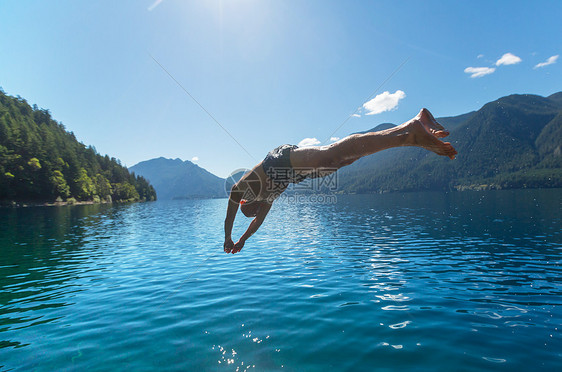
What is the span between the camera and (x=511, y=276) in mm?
14164

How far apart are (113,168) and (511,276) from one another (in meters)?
178

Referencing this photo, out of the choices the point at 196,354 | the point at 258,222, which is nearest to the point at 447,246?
the point at 258,222

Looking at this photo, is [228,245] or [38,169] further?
[38,169]

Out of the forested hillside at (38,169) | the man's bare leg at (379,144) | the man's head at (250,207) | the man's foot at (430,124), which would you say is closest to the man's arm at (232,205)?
the man's head at (250,207)

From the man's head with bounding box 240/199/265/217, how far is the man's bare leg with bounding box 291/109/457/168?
2065mm

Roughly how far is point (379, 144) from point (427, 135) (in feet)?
2.46

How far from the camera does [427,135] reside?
4508 millimetres

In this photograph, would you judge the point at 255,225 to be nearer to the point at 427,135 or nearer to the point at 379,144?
the point at 379,144

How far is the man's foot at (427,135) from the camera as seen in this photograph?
4516 mm

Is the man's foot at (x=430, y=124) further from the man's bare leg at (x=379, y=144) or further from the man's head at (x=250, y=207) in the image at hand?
the man's head at (x=250, y=207)

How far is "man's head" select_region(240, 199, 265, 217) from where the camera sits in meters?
7.24

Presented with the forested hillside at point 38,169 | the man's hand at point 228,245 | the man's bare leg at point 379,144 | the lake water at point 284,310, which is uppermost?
the forested hillside at point 38,169

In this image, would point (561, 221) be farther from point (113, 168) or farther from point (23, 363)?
point (113, 168)

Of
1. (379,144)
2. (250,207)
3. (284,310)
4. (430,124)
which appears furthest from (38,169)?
(430,124)
